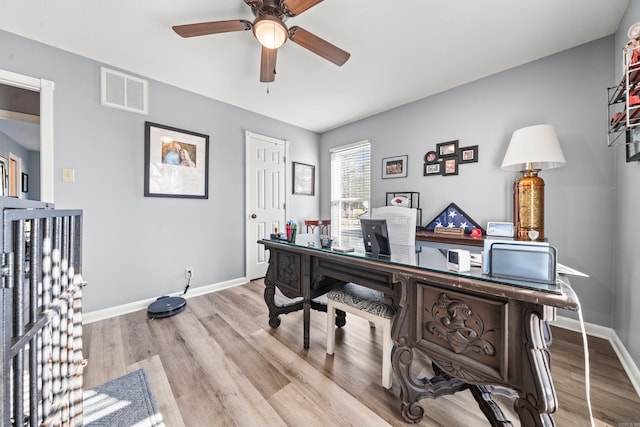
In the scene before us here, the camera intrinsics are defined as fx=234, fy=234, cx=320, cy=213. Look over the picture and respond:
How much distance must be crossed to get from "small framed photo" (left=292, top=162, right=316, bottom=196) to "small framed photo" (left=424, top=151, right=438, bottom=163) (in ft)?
6.88

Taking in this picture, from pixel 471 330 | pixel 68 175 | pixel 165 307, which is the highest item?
pixel 68 175

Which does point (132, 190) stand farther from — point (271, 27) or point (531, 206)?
point (531, 206)

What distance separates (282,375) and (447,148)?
3.01m

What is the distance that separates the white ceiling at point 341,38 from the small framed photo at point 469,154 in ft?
2.59

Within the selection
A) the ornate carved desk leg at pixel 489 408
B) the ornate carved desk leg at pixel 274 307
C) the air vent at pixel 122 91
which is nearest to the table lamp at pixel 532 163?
the ornate carved desk leg at pixel 489 408

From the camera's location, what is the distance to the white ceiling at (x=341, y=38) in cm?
177

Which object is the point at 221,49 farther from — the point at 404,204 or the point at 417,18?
the point at 404,204

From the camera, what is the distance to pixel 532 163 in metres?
1.94

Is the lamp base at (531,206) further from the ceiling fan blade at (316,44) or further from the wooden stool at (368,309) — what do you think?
the ceiling fan blade at (316,44)

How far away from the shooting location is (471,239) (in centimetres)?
244

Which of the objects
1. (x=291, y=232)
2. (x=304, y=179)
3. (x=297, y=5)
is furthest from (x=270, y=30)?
(x=304, y=179)

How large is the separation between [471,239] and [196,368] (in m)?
2.71

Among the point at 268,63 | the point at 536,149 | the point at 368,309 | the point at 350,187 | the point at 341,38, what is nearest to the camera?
the point at 368,309

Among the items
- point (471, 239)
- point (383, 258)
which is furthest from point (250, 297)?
point (471, 239)
